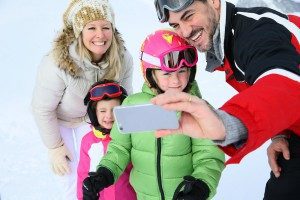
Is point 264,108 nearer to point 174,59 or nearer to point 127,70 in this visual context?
point 174,59

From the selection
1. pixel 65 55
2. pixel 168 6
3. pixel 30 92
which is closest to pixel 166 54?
pixel 168 6

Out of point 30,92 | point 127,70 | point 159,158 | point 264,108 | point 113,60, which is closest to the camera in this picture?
point 264,108

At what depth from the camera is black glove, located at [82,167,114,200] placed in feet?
7.96

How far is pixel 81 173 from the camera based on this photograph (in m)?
3.14

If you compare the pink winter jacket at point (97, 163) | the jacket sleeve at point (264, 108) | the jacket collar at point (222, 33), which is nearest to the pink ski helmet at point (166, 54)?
the jacket collar at point (222, 33)

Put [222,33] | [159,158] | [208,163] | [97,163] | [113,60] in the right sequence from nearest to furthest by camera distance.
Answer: [222,33] < [208,163] < [159,158] < [97,163] < [113,60]

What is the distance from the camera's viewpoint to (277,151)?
2244 mm

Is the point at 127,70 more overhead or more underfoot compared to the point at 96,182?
more overhead

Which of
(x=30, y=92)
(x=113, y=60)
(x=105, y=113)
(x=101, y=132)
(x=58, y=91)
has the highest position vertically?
(x=113, y=60)

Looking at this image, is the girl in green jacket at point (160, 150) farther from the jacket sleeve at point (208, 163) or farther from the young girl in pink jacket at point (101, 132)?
the young girl in pink jacket at point (101, 132)

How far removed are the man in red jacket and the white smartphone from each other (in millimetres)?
33

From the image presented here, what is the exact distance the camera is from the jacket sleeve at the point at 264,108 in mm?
1278

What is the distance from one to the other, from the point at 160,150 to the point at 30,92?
4.81 m

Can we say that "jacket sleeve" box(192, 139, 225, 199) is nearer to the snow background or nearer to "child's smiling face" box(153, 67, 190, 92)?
"child's smiling face" box(153, 67, 190, 92)
